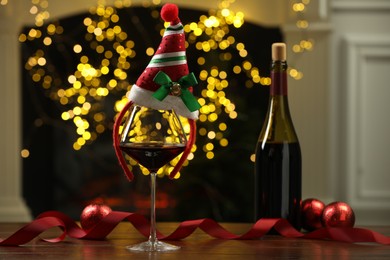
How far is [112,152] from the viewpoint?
141 inches

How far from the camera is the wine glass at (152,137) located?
3.67 feet

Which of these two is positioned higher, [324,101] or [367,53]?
[367,53]

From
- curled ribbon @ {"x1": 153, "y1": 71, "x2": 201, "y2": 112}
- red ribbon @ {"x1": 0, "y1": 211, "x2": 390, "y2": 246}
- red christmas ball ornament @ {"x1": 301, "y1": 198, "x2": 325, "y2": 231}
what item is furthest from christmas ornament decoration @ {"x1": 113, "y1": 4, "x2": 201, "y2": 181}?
red christmas ball ornament @ {"x1": 301, "y1": 198, "x2": 325, "y2": 231}

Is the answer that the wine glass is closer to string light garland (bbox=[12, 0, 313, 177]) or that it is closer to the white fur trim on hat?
the white fur trim on hat

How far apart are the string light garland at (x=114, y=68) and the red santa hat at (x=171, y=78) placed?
2.13 metres

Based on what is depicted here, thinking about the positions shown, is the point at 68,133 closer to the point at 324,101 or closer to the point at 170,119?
the point at 324,101

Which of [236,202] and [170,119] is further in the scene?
[236,202]

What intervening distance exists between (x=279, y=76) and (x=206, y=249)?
338 mm

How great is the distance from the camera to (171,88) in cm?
118

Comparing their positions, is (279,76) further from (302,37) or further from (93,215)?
(302,37)

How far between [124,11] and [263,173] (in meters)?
2.28

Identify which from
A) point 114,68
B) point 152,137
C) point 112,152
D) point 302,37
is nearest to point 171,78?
point 152,137

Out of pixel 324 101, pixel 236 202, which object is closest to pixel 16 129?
pixel 236 202

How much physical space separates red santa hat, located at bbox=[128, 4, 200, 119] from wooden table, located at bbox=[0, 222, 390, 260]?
0.21 metres
